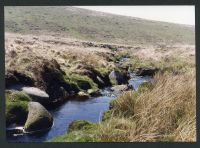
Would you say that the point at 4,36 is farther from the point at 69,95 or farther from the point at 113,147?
the point at 113,147

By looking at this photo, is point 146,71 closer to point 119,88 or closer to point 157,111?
point 119,88

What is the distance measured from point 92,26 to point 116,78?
39.7 inches

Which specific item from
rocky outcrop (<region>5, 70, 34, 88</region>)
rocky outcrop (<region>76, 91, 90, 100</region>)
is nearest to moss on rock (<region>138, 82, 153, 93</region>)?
rocky outcrop (<region>76, 91, 90, 100</region>)

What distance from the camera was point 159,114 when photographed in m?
9.13

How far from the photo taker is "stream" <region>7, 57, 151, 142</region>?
Answer: 30.1ft

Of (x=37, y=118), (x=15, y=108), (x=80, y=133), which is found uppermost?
(x=15, y=108)

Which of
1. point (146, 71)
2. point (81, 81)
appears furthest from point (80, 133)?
point (146, 71)

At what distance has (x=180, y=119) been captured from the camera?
29.9 feet

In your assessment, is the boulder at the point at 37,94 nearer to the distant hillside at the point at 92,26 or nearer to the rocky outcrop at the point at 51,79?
the rocky outcrop at the point at 51,79

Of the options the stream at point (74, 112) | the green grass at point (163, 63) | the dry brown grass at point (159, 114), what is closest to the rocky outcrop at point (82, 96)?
the stream at point (74, 112)

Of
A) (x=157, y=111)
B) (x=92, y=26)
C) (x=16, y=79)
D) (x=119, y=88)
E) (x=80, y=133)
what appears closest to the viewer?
(x=80, y=133)

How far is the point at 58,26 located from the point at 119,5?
1145mm

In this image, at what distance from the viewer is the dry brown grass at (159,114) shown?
8.77m
